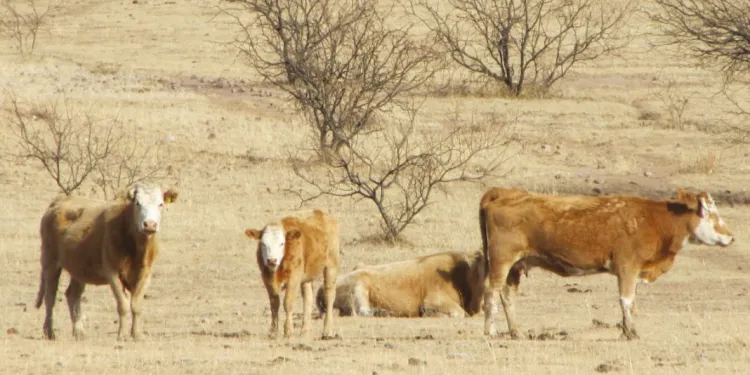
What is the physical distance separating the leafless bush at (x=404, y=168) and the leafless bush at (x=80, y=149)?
11.3ft

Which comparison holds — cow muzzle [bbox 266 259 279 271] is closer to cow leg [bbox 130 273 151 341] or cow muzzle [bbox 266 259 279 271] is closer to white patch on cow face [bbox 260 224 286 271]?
white patch on cow face [bbox 260 224 286 271]

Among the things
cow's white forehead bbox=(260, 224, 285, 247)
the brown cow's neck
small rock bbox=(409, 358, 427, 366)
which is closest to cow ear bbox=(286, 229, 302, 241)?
cow's white forehead bbox=(260, 224, 285, 247)

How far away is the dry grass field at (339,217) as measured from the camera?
36.2 ft

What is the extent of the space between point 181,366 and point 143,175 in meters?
17.9

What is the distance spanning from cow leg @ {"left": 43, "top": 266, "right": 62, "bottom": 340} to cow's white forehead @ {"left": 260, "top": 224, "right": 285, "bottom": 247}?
2.31m

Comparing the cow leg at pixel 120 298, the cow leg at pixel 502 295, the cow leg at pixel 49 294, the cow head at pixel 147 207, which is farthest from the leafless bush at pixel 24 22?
the cow leg at pixel 502 295

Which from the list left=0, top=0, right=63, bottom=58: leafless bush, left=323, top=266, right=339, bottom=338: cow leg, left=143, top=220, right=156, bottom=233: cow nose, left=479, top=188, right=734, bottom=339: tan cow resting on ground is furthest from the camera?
left=0, top=0, right=63, bottom=58: leafless bush

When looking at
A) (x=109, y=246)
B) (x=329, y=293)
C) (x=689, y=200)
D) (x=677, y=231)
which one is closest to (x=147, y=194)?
(x=109, y=246)

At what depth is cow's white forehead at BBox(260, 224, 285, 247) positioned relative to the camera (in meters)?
12.6

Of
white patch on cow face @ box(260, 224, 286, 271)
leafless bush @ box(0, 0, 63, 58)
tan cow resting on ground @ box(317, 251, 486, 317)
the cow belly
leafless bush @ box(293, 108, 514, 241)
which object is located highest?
leafless bush @ box(0, 0, 63, 58)

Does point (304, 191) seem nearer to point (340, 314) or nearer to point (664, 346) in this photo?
point (340, 314)

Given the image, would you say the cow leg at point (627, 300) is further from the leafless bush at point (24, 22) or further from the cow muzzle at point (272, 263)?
the leafless bush at point (24, 22)

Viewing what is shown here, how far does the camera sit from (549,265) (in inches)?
509

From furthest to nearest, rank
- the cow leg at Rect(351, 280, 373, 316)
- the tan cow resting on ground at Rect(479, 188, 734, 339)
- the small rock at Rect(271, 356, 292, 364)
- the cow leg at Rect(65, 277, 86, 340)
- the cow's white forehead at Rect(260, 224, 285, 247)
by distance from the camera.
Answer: the cow leg at Rect(351, 280, 373, 316) → the cow leg at Rect(65, 277, 86, 340) → the tan cow resting on ground at Rect(479, 188, 734, 339) → the cow's white forehead at Rect(260, 224, 285, 247) → the small rock at Rect(271, 356, 292, 364)
